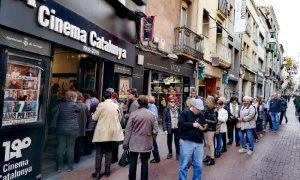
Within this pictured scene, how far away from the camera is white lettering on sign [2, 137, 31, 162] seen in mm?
5531

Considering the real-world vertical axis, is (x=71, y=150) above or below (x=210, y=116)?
below

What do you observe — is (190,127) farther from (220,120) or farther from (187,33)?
(187,33)

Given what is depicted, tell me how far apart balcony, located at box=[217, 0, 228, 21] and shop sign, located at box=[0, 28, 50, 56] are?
17.2 metres

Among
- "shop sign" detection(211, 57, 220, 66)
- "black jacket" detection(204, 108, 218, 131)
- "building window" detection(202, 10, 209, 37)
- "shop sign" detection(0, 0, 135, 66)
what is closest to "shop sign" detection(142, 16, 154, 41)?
"shop sign" detection(0, 0, 135, 66)

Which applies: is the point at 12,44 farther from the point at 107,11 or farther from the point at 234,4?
the point at 234,4

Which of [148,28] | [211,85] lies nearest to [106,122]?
[148,28]

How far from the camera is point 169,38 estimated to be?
15.4m

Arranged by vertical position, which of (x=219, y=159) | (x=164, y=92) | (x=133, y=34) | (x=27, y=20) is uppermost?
(x=133, y=34)

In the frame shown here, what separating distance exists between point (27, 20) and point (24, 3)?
0.32 m

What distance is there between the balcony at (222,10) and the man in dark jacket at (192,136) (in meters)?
17.4

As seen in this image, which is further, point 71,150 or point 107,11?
point 107,11

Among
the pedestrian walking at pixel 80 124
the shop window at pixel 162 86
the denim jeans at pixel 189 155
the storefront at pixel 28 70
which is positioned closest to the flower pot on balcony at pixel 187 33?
the shop window at pixel 162 86

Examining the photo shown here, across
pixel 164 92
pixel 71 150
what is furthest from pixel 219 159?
pixel 164 92

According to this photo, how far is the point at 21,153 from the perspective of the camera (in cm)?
589
